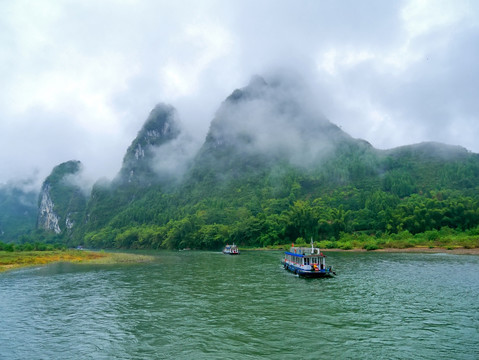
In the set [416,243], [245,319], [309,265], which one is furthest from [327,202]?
[245,319]

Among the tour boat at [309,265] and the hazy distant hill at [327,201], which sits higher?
the hazy distant hill at [327,201]

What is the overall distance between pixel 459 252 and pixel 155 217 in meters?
161

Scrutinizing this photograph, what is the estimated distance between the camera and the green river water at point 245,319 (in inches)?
611

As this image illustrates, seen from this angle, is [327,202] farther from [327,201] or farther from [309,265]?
[309,265]

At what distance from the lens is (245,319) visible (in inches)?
813

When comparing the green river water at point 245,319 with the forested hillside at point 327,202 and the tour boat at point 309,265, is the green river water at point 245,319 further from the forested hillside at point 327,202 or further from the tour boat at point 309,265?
the forested hillside at point 327,202

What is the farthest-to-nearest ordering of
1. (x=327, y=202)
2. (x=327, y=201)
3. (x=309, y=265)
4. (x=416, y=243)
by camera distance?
(x=327, y=201) < (x=327, y=202) < (x=416, y=243) < (x=309, y=265)

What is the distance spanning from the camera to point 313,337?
17.0 metres

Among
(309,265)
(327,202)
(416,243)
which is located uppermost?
(327,202)

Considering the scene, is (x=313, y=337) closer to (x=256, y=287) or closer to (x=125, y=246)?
(x=256, y=287)

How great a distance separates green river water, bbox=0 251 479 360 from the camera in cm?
1551

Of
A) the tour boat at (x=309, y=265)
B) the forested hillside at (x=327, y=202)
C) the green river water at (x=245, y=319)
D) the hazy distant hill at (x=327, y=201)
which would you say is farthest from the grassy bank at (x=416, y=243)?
the tour boat at (x=309, y=265)

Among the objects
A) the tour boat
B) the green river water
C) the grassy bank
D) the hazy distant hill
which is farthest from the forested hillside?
the green river water

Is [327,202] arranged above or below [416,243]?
above
